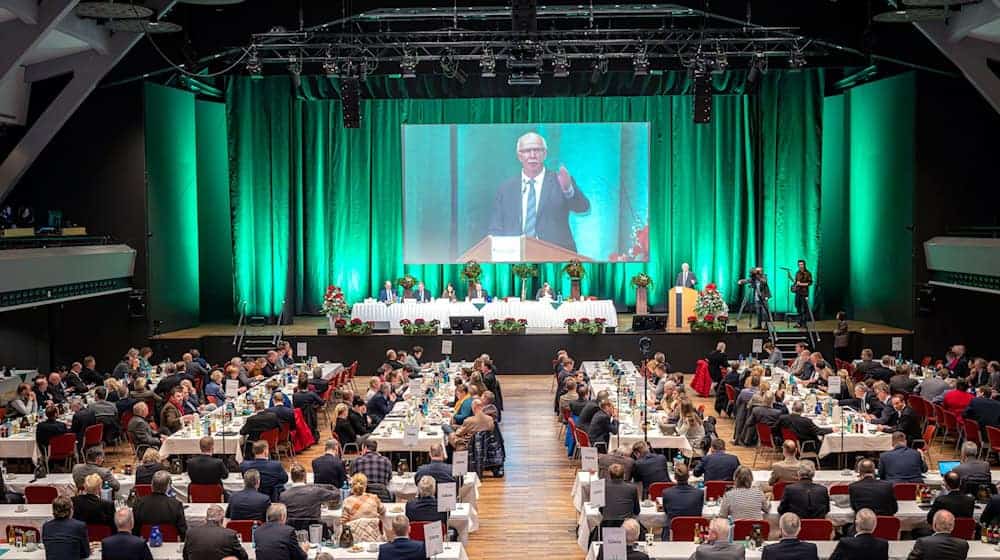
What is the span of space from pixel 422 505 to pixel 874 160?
64.3 feet

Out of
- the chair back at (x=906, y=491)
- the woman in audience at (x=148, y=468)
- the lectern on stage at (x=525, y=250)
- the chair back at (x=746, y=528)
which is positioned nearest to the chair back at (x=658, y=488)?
the chair back at (x=746, y=528)

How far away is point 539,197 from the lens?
3048cm

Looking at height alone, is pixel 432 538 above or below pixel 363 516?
above

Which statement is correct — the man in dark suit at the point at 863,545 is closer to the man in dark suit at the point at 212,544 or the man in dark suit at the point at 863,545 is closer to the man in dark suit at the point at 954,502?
the man in dark suit at the point at 954,502

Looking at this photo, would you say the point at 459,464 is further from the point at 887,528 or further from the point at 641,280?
the point at 641,280

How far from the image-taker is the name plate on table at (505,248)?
30438mm

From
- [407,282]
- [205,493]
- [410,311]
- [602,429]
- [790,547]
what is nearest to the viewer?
[790,547]

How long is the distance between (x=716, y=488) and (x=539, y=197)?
18.3 meters

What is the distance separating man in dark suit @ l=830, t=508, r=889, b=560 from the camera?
33.1 feet

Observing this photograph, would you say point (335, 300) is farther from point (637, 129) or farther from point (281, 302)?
point (637, 129)

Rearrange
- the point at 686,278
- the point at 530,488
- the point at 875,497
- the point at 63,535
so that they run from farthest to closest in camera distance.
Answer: the point at 686,278 < the point at 530,488 < the point at 875,497 < the point at 63,535

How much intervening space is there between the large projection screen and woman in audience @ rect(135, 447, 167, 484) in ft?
58.6

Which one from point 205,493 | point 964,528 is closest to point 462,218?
point 205,493

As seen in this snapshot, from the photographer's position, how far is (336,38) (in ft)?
82.7
